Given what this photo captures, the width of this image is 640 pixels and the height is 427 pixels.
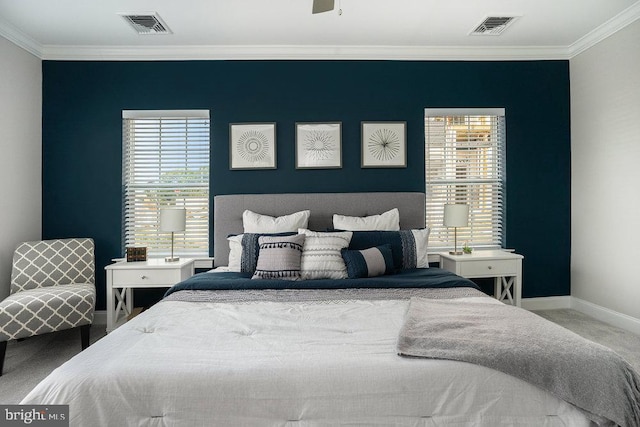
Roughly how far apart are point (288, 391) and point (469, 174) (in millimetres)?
3519

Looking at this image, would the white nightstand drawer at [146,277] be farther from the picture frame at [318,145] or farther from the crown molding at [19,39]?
the crown molding at [19,39]

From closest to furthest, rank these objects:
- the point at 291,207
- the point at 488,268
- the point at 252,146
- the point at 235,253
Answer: the point at 235,253 → the point at 488,268 → the point at 291,207 → the point at 252,146

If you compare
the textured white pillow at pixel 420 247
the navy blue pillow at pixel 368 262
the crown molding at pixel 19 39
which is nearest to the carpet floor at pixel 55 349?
the textured white pillow at pixel 420 247

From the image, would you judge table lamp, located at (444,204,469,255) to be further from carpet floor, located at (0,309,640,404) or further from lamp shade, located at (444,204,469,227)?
carpet floor, located at (0,309,640,404)

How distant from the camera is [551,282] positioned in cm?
416

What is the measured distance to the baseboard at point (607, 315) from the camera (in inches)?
135

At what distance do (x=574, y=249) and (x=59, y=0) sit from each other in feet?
17.9

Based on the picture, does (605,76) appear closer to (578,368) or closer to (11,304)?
(578,368)

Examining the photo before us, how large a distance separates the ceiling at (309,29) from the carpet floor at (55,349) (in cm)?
279

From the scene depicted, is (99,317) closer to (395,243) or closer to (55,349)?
(55,349)

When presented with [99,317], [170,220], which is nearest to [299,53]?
[170,220]

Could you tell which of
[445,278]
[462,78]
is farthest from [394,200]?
[462,78]

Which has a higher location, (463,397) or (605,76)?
(605,76)

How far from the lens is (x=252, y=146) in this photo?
Result: 3.94 meters
